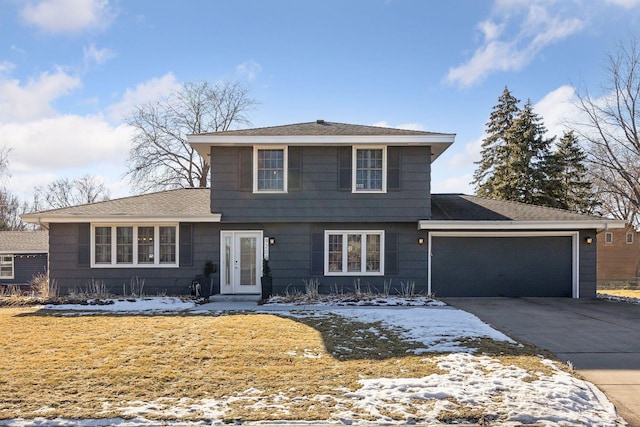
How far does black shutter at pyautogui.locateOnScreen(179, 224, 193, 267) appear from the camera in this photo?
12641 millimetres

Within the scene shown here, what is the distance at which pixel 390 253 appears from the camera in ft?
41.7

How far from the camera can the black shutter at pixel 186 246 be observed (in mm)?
12641

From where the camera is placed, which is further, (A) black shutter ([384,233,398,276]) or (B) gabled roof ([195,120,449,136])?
(A) black shutter ([384,233,398,276])

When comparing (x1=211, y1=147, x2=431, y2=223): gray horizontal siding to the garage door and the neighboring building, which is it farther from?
the neighboring building

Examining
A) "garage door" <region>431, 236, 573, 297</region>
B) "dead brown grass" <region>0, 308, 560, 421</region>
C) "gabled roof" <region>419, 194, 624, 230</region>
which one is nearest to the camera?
"dead brown grass" <region>0, 308, 560, 421</region>

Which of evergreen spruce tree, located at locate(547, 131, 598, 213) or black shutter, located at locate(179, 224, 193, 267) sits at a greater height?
evergreen spruce tree, located at locate(547, 131, 598, 213)

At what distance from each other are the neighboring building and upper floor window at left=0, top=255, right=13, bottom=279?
39.7 m

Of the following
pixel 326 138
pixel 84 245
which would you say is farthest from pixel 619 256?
pixel 84 245

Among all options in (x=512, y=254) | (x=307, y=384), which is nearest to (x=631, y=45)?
(x=512, y=254)

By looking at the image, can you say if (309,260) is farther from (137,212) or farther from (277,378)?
(277,378)

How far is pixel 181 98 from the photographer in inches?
1203

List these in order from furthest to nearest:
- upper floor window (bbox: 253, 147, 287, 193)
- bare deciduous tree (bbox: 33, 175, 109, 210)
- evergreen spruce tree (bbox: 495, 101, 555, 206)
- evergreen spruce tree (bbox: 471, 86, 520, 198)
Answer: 1. bare deciduous tree (bbox: 33, 175, 109, 210)
2. evergreen spruce tree (bbox: 471, 86, 520, 198)
3. evergreen spruce tree (bbox: 495, 101, 555, 206)
4. upper floor window (bbox: 253, 147, 287, 193)

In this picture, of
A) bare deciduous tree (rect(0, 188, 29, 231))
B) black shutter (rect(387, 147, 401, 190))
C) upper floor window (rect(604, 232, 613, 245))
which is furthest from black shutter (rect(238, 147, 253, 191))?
bare deciduous tree (rect(0, 188, 29, 231))

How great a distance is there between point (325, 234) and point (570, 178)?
77.1 ft
